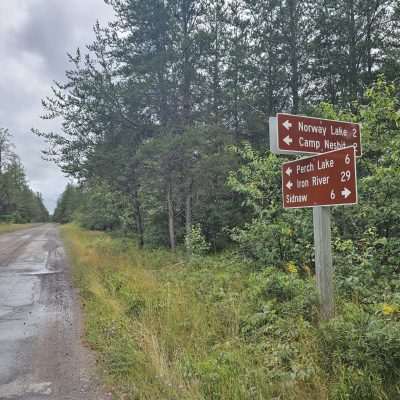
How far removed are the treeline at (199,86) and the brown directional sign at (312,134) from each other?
6.27 m

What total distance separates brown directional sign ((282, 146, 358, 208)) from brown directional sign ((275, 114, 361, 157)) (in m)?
0.21

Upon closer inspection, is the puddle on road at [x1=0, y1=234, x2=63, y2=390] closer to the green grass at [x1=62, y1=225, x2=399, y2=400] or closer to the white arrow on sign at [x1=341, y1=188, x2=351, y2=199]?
the green grass at [x1=62, y1=225, x2=399, y2=400]

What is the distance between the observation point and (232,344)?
3.85 m

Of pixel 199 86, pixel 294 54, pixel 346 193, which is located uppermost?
pixel 294 54

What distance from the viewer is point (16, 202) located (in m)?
59.3

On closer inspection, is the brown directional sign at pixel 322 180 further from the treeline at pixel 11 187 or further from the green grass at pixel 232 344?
the treeline at pixel 11 187

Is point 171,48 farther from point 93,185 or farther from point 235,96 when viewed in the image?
point 93,185

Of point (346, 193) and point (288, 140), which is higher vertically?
point (288, 140)

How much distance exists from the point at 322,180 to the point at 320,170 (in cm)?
11

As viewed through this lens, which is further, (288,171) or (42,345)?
(42,345)

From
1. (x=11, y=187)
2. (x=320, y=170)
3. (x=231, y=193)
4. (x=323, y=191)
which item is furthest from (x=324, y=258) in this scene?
(x=11, y=187)

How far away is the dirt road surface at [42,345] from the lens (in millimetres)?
3424

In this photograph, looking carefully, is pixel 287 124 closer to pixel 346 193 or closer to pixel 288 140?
pixel 288 140

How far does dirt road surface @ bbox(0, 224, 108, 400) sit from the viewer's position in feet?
11.2
